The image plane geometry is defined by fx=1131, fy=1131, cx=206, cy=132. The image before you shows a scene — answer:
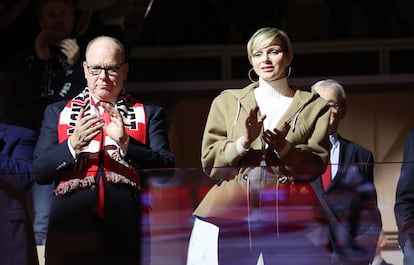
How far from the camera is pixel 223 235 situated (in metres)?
4.80

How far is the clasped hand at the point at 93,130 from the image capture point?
4785 millimetres

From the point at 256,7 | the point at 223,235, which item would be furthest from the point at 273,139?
the point at 256,7

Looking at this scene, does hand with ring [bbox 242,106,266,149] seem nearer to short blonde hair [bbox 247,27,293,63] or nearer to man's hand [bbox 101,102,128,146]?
short blonde hair [bbox 247,27,293,63]

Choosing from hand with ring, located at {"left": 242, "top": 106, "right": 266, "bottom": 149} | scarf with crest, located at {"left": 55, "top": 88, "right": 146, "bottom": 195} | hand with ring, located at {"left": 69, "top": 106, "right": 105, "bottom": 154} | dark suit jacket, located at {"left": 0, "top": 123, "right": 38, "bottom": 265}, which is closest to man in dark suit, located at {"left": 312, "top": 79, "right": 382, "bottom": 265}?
hand with ring, located at {"left": 242, "top": 106, "right": 266, "bottom": 149}

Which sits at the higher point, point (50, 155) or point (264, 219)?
point (50, 155)

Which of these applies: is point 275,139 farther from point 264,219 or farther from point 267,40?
point 267,40

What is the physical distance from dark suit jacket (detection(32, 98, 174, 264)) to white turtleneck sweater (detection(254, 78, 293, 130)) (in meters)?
0.49

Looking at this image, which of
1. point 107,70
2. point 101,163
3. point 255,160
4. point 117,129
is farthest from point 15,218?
point 255,160

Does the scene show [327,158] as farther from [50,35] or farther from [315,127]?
[50,35]

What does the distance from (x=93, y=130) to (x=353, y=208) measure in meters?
1.15

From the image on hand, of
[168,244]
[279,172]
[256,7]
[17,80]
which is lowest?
[168,244]

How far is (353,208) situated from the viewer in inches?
188

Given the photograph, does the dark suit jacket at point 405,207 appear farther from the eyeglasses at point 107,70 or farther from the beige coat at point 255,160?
the eyeglasses at point 107,70

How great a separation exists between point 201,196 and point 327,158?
1.86 ft
